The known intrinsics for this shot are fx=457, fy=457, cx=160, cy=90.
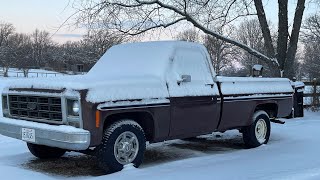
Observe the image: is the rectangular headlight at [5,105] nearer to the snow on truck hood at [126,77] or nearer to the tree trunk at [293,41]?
the snow on truck hood at [126,77]

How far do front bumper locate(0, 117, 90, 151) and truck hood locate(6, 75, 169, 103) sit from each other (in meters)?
0.47

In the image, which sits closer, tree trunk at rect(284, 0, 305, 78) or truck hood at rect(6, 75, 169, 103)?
truck hood at rect(6, 75, 169, 103)

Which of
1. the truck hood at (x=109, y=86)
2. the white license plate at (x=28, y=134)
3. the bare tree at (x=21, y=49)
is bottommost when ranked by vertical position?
the white license plate at (x=28, y=134)

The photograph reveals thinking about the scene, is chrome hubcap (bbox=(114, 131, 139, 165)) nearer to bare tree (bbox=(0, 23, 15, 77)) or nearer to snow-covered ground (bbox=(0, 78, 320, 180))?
snow-covered ground (bbox=(0, 78, 320, 180))

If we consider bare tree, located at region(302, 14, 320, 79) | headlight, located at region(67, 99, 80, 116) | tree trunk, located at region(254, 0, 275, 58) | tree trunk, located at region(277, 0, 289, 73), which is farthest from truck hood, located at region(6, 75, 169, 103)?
bare tree, located at region(302, 14, 320, 79)

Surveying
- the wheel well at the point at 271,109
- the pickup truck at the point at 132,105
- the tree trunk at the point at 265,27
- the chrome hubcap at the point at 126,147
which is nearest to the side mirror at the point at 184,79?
the pickup truck at the point at 132,105

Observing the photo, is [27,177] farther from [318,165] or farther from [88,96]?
[318,165]

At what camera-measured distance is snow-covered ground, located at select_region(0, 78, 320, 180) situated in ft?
20.4

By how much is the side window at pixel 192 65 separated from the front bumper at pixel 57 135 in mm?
2227

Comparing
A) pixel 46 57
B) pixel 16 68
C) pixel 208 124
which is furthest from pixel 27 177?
pixel 46 57

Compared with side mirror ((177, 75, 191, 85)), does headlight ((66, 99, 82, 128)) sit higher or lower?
lower

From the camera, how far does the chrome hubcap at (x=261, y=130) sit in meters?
9.10

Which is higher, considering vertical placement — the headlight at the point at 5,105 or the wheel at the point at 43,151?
the headlight at the point at 5,105

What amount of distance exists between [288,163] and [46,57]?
380ft
